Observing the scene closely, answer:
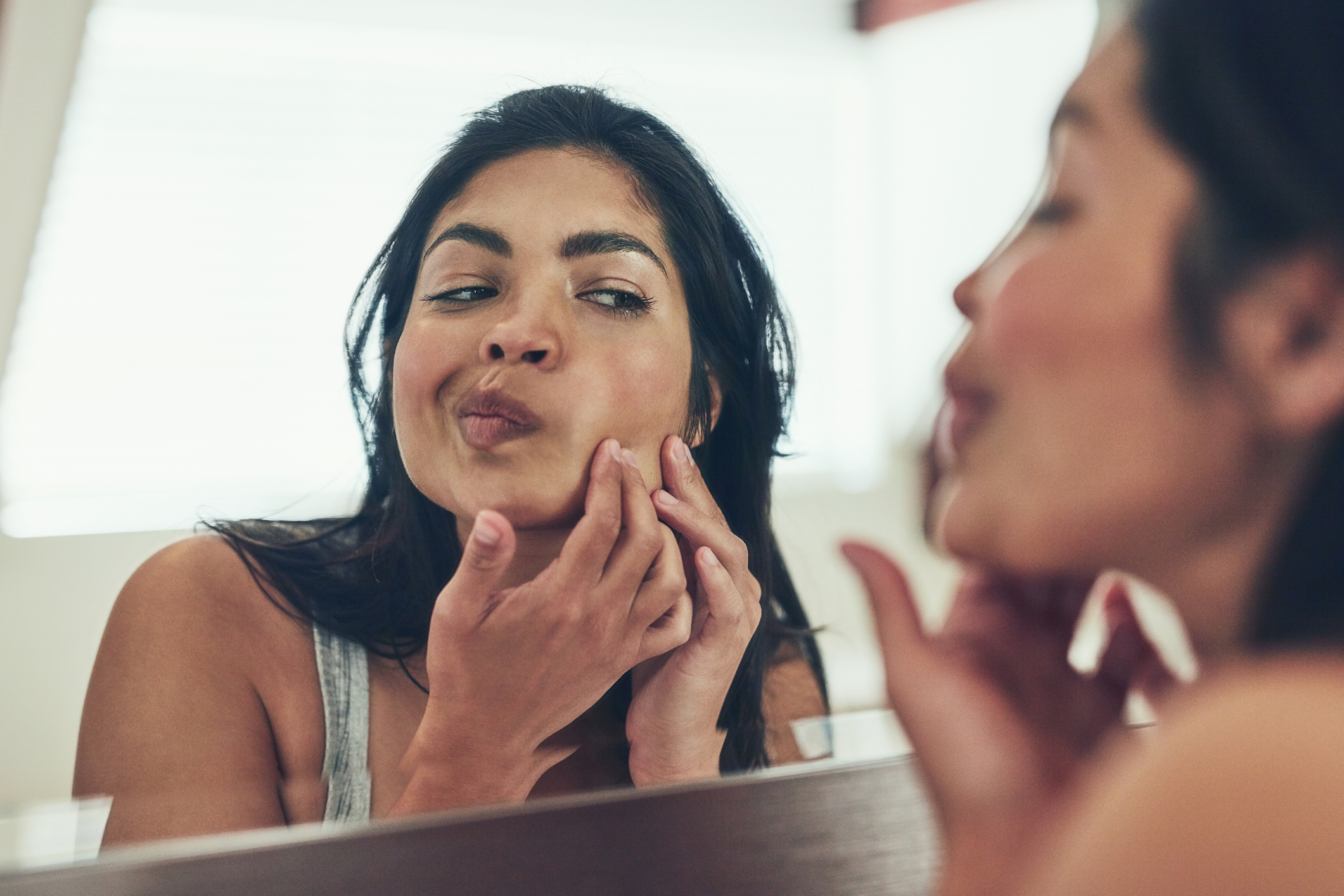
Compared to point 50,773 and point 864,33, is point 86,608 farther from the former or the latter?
point 864,33

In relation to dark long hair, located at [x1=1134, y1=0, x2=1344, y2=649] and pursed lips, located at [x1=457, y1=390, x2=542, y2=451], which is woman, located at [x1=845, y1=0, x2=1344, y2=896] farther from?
pursed lips, located at [x1=457, y1=390, x2=542, y2=451]

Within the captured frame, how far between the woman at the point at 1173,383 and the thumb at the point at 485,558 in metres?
0.17

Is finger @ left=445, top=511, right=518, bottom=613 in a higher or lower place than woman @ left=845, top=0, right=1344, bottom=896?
lower

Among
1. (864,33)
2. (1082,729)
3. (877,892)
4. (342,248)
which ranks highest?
(864,33)

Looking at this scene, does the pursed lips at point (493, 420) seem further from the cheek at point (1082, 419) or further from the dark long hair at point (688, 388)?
the cheek at point (1082, 419)

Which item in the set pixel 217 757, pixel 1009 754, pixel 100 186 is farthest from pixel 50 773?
pixel 1009 754

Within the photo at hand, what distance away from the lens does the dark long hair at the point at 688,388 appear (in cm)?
35

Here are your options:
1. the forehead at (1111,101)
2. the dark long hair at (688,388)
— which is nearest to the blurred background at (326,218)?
the dark long hair at (688,388)

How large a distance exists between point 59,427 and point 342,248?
11cm

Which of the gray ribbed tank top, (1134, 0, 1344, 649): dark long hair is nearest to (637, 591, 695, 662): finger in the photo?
the gray ribbed tank top

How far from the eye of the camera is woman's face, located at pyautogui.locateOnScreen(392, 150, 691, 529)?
34cm

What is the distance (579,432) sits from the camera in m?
0.34

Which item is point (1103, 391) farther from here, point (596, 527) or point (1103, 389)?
point (596, 527)

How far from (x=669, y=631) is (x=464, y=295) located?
0.47ft
